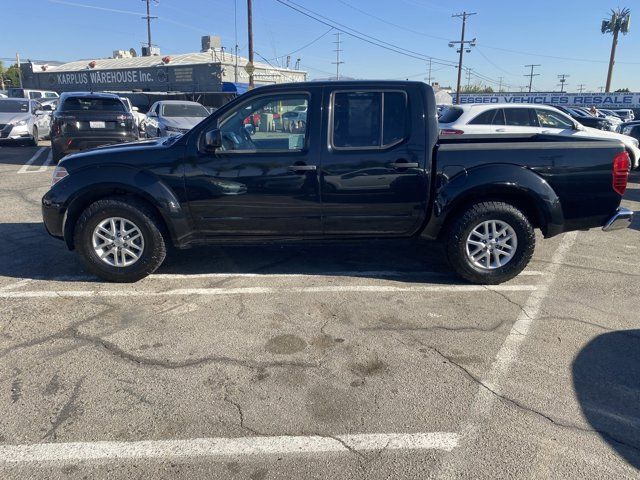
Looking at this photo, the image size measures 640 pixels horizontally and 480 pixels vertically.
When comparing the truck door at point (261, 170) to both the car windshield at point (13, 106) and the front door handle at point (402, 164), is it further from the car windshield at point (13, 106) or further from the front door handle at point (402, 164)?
the car windshield at point (13, 106)

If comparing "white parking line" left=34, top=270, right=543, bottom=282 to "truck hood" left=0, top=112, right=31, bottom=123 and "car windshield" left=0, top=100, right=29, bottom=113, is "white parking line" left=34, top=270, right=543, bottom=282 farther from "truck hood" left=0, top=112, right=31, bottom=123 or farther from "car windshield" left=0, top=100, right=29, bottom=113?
"car windshield" left=0, top=100, right=29, bottom=113

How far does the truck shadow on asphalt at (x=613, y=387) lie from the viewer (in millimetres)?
2668

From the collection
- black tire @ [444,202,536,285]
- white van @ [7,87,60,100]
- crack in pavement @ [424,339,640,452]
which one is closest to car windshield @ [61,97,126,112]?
black tire @ [444,202,536,285]

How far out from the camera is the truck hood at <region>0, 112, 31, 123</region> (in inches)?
584

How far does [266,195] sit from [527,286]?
→ 8.89ft

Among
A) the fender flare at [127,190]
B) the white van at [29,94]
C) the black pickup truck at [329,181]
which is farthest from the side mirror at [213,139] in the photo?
the white van at [29,94]

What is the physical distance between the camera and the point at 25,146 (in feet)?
54.2

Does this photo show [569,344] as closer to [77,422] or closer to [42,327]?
[77,422]

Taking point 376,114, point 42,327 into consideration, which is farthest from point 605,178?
point 42,327

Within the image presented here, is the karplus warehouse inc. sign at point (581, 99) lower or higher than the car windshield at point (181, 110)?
higher

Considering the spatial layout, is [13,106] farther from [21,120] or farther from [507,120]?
[507,120]

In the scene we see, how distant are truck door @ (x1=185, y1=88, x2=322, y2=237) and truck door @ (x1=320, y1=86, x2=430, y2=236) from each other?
16 centimetres

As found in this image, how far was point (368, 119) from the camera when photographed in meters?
4.64

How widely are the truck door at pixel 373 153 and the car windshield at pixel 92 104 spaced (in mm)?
9126
